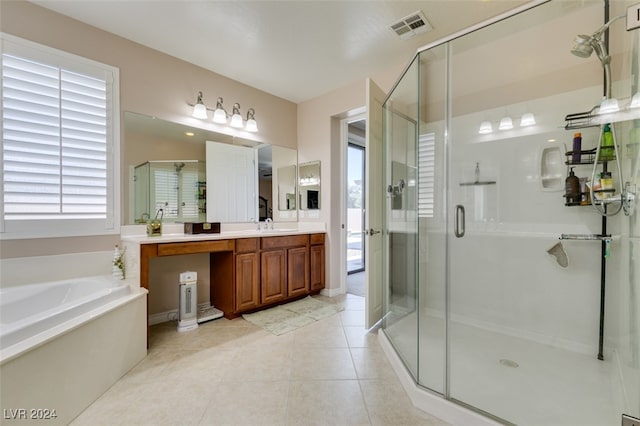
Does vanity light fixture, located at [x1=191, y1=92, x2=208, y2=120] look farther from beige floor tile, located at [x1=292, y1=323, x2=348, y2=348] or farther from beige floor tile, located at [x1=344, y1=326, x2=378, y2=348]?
beige floor tile, located at [x1=344, y1=326, x2=378, y2=348]

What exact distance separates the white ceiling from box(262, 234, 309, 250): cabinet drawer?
1.89 meters

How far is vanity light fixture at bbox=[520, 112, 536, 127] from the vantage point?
2.11 meters

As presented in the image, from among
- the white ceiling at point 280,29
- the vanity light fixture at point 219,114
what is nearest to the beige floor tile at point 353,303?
the vanity light fixture at point 219,114

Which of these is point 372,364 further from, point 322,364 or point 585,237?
point 585,237

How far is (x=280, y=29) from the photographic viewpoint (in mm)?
2285

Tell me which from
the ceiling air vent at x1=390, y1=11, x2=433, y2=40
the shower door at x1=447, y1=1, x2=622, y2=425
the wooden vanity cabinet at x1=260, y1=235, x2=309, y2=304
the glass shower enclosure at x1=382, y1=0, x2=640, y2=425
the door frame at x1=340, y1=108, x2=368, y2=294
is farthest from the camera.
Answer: the door frame at x1=340, y1=108, x2=368, y2=294

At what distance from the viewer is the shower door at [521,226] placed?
5.52 feet

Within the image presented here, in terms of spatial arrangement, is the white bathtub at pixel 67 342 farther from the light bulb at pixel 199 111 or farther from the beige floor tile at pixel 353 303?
the beige floor tile at pixel 353 303

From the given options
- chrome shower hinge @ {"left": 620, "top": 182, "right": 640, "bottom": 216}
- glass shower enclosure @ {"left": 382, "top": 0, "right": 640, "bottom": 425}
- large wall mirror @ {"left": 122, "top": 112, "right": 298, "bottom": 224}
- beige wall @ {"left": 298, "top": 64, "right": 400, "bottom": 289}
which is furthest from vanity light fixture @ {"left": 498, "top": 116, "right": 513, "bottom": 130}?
large wall mirror @ {"left": 122, "top": 112, "right": 298, "bottom": 224}

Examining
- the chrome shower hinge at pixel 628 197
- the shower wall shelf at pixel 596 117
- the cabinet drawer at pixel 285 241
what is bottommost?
the cabinet drawer at pixel 285 241

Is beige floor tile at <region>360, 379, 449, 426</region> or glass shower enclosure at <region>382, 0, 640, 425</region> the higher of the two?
glass shower enclosure at <region>382, 0, 640, 425</region>

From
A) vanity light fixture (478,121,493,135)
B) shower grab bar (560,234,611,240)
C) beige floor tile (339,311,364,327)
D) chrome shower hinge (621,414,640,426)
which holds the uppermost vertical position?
vanity light fixture (478,121,493,135)

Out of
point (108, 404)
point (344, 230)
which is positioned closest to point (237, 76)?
point (344, 230)

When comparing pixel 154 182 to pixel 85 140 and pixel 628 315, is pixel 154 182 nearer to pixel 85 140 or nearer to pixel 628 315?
pixel 85 140
